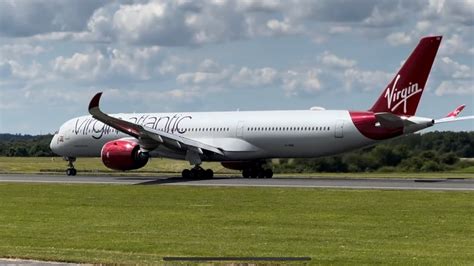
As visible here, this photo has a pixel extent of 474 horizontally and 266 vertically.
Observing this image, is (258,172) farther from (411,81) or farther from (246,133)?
(411,81)

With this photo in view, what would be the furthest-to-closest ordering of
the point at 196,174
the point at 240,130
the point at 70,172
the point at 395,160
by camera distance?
the point at 395,160
the point at 70,172
the point at 240,130
the point at 196,174

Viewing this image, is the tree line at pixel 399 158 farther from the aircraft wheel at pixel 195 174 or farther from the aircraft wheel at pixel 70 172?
the aircraft wheel at pixel 70 172

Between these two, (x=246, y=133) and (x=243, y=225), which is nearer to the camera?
(x=243, y=225)

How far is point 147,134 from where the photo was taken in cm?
4394

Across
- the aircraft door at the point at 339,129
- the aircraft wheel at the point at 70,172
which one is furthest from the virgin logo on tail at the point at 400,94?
the aircraft wheel at the point at 70,172

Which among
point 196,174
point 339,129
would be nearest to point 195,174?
point 196,174

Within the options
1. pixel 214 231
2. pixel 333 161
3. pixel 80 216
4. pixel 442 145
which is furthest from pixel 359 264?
pixel 442 145

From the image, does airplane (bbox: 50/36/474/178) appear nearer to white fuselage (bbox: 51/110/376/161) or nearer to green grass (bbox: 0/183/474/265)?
white fuselage (bbox: 51/110/376/161)

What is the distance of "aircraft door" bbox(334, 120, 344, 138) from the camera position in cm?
4325

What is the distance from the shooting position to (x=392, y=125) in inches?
1618

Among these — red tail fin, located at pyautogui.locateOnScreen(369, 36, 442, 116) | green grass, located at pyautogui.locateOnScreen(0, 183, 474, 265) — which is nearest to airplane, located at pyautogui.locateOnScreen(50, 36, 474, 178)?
red tail fin, located at pyautogui.locateOnScreen(369, 36, 442, 116)

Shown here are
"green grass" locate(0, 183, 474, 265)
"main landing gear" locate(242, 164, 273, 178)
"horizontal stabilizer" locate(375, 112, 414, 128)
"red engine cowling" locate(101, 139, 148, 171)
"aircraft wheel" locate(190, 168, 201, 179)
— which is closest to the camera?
"green grass" locate(0, 183, 474, 265)

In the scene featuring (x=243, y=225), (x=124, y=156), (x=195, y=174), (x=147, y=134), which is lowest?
(x=243, y=225)

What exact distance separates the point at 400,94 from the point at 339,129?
3.62 metres
